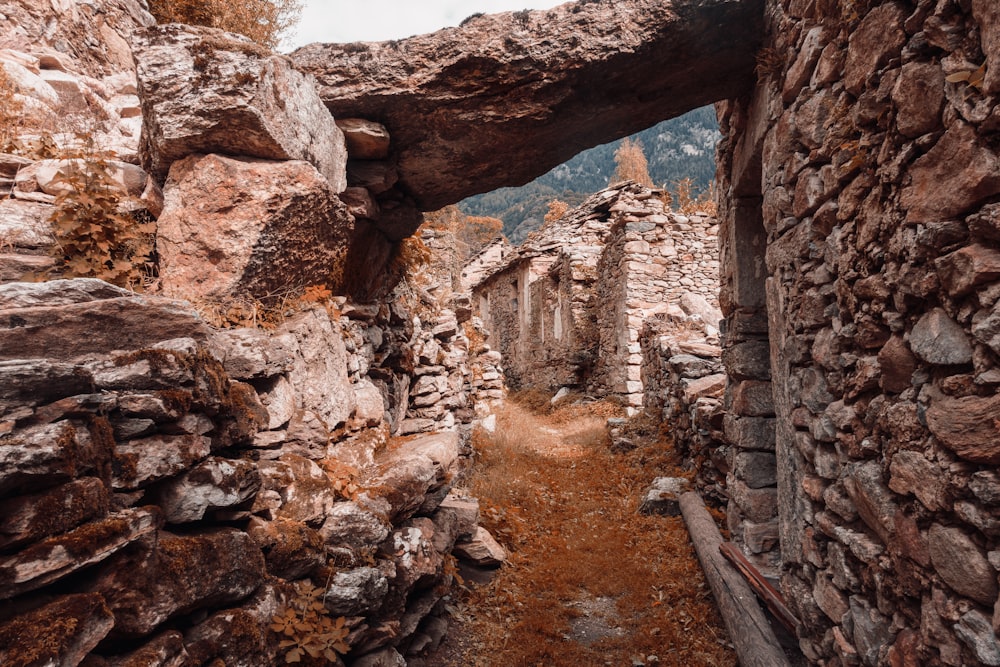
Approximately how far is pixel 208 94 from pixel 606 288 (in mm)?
10243

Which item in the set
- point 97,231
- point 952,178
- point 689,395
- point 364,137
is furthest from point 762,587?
point 97,231

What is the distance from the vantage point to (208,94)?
3502 millimetres

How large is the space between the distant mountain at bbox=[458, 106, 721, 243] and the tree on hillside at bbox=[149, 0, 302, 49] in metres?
62.2

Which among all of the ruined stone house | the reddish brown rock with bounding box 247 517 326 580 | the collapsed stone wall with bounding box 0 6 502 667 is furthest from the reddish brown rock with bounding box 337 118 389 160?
the reddish brown rock with bounding box 247 517 326 580

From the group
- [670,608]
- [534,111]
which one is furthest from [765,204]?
[670,608]

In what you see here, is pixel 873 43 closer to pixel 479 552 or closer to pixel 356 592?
pixel 356 592

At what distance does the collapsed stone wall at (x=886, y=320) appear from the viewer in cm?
156

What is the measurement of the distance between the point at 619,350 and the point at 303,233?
878 centimetres

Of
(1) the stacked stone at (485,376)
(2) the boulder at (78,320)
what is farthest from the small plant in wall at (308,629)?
(1) the stacked stone at (485,376)

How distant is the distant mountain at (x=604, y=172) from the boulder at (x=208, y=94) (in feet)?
214

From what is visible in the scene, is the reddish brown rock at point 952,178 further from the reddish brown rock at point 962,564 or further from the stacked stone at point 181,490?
the stacked stone at point 181,490

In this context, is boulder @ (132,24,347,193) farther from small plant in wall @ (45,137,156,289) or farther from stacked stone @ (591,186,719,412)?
stacked stone @ (591,186,719,412)

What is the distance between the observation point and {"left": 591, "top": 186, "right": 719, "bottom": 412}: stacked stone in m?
11.2

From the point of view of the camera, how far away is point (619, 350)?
37.9 ft
